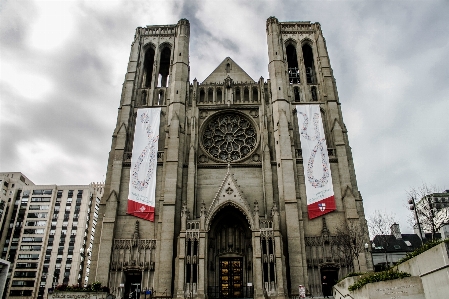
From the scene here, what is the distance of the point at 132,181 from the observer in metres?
32.8

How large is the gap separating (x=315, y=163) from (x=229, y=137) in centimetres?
868

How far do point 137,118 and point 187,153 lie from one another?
648 cm

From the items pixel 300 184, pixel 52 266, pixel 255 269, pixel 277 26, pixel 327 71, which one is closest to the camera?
pixel 255 269

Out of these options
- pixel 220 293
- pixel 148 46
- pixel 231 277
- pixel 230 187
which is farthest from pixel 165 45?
pixel 220 293

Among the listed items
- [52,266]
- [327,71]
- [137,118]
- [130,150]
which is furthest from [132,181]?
[52,266]

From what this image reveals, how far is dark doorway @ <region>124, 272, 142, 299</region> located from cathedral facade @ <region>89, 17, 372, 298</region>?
12 centimetres

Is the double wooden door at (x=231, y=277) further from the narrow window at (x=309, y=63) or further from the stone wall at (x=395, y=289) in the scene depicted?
the narrow window at (x=309, y=63)

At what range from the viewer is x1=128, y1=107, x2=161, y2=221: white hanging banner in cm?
3166

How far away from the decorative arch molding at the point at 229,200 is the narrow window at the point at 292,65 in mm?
16371

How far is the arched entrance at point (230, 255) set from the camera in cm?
2947

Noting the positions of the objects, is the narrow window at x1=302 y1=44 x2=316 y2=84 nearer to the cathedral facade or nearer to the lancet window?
the cathedral facade

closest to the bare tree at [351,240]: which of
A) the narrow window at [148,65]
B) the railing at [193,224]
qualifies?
the railing at [193,224]

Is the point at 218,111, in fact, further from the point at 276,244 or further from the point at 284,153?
the point at 276,244

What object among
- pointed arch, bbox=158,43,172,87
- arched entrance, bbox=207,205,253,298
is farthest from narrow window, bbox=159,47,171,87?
arched entrance, bbox=207,205,253,298
